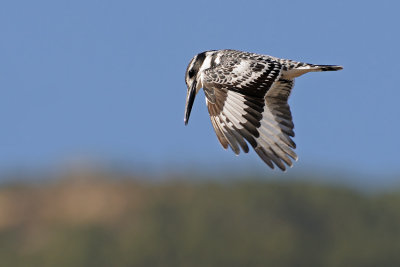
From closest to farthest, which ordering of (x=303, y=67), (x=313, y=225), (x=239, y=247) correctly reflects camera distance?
(x=303, y=67)
(x=239, y=247)
(x=313, y=225)

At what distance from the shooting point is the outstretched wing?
1386cm

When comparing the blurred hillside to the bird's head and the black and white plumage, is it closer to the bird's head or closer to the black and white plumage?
the bird's head

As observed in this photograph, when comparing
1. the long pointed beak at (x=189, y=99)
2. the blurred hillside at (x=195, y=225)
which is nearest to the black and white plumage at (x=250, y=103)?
the long pointed beak at (x=189, y=99)

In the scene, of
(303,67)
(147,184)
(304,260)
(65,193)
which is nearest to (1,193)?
(65,193)

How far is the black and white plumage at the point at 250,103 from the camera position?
1388 cm

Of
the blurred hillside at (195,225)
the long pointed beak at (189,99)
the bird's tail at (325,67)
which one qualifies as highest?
the bird's tail at (325,67)

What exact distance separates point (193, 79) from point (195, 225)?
5192 centimetres

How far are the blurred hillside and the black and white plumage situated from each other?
4764 cm

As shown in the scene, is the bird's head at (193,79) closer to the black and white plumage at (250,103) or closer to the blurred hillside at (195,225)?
the black and white plumage at (250,103)

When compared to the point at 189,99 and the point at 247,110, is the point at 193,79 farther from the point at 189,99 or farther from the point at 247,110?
the point at 247,110

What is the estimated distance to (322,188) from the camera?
71062 millimetres

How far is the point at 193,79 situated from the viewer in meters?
15.4

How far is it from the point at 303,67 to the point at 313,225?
5559 centimetres

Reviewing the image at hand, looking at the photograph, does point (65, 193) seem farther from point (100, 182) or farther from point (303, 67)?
point (303, 67)
